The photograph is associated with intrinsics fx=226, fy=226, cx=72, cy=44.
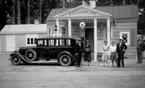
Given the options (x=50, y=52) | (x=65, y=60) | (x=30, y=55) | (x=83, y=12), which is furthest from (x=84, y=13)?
(x=30, y=55)

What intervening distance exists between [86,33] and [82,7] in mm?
4573

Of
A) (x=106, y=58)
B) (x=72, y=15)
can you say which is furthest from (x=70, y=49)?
(x=72, y=15)

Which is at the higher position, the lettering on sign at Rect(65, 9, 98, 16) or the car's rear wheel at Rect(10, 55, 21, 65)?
the lettering on sign at Rect(65, 9, 98, 16)

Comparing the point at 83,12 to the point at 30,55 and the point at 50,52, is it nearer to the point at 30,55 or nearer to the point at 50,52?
the point at 50,52

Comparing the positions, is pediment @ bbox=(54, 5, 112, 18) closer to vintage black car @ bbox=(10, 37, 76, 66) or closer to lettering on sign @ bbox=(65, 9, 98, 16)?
lettering on sign @ bbox=(65, 9, 98, 16)

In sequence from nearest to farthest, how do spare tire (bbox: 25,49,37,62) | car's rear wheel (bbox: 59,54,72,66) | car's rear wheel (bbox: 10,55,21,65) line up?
car's rear wheel (bbox: 59,54,72,66)
spare tire (bbox: 25,49,37,62)
car's rear wheel (bbox: 10,55,21,65)

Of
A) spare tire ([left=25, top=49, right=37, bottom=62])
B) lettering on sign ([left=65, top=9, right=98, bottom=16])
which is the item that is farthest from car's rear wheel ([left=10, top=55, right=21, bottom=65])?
lettering on sign ([left=65, top=9, right=98, bottom=16])

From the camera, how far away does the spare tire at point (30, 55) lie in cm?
1536

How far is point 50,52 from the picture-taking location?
608 inches

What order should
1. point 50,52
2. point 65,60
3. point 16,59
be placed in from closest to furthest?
1. point 65,60
2. point 50,52
3. point 16,59

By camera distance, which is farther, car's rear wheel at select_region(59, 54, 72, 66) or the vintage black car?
the vintage black car

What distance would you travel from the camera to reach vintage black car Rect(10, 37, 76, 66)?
1496 cm

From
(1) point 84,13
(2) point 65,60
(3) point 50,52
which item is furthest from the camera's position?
(1) point 84,13

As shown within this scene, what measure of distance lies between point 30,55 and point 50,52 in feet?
4.56
